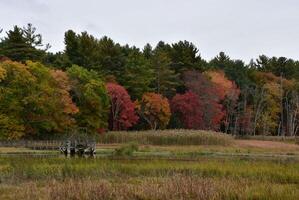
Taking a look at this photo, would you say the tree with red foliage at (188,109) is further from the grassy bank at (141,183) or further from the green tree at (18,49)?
the grassy bank at (141,183)

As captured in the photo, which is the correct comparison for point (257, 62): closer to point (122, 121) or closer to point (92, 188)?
point (122, 121)

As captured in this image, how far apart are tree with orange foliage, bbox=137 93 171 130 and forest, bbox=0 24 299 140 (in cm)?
14

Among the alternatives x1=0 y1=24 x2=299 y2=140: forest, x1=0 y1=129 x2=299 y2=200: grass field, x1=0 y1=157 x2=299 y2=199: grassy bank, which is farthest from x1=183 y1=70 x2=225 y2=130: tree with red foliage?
x1=0 y1=157 x2=299 y2=199: grassy bank

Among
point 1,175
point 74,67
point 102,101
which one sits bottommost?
point 1,175

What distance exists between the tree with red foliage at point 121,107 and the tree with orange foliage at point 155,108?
3210mm

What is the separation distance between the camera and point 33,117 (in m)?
62.8

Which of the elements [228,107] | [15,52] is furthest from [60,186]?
[228,107]

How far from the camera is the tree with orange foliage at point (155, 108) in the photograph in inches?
3130

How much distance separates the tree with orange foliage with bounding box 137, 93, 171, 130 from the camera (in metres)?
79.5

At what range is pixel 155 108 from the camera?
79688 mm

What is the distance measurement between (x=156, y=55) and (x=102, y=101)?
21.5 meters

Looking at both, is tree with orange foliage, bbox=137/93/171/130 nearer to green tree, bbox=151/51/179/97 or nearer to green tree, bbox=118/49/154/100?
green tree, bbox=118/49/154/100

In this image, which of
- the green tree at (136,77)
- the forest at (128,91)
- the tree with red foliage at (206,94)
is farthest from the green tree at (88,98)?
the tree with red foliage at (206,94)

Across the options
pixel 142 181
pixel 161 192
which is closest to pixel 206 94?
pixel 142 181
